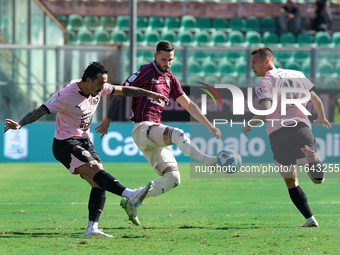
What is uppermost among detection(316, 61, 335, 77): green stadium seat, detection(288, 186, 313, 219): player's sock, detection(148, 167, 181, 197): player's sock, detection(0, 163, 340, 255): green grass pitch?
detection(316, 61, 335, 77): green stadium seat

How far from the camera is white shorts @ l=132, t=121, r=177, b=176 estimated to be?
6.12 metres

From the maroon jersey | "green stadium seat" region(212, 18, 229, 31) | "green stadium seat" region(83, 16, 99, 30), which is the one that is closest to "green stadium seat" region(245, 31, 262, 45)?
"green stadium seat" region(212, 18, 229, 31)

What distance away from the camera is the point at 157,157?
6328 mm

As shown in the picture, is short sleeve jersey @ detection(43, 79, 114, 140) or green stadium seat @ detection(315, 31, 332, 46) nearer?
short sleeve jersey @ detection(43, 79, 114, 140)

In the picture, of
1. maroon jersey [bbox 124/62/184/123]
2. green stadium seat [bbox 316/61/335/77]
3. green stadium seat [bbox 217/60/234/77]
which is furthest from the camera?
green stadium seat [bbox 217/60/234/77]

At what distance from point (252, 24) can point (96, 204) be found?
18.5m

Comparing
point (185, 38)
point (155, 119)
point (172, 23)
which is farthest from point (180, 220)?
point (172, 23)

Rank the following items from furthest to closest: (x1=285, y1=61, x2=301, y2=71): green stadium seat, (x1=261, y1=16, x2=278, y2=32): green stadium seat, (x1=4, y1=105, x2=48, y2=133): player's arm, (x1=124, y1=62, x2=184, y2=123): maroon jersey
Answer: (x1=261, y1=16, x2=278, y2=32): green stadium seat
(x1=285, y1=61, x2=301, y2=71): green stadium seat
(x1=124, y1=62, x2=184, y2=123): maroon jersey
(x1=4, y1=105, x2=48, y2=133): player's arm

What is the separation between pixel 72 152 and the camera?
5.77 metres

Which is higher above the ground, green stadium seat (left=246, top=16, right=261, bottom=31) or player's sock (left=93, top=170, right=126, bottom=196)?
green stadium seat (left=246, top=16, right=261, bottom=31)

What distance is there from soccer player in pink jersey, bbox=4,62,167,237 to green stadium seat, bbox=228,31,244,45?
16.2 meters

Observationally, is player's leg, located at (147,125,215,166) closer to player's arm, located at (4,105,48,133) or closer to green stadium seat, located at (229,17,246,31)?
player's arm, located at (4,105,48,133)

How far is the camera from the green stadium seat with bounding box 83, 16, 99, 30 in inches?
885

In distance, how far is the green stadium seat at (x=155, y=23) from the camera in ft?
74.2
